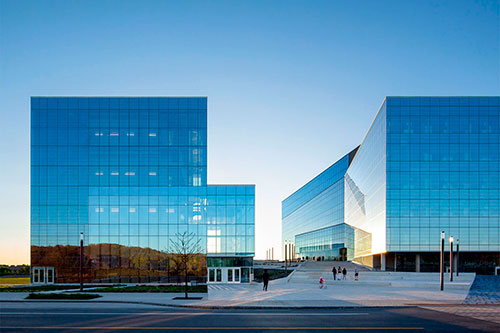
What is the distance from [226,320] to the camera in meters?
18.0

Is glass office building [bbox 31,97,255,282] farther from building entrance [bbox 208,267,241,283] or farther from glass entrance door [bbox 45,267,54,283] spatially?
building entrance [bbox 208,267,241,283]

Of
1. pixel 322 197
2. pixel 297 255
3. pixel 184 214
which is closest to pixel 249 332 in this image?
pixel 184 214

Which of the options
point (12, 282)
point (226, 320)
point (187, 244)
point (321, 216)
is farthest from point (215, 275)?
point (321, 216)

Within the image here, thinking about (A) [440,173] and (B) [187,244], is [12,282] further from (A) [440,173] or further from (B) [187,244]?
(A) [440,173]

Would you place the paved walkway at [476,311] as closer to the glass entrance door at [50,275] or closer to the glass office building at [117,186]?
the glass office building at [117,186]

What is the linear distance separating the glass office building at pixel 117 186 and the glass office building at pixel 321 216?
53.0m

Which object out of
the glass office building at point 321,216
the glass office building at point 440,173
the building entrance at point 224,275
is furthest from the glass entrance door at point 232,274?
the glass office building at point 321,216

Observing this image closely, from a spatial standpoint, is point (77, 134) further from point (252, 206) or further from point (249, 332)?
point (249, 332)

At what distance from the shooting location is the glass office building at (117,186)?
167 feet

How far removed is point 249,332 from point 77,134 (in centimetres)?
4481

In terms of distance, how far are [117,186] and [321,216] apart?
7100cm

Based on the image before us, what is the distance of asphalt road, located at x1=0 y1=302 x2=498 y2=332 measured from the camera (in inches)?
636

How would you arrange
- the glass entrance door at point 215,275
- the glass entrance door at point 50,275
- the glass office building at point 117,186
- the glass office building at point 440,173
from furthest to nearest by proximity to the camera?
1. the glass office building at point 440,173
2. the glass entrance door at point 215,275
3. the glass office building at point 117,186
4. the glass entrance door at point 50,275

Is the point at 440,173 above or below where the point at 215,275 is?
above
